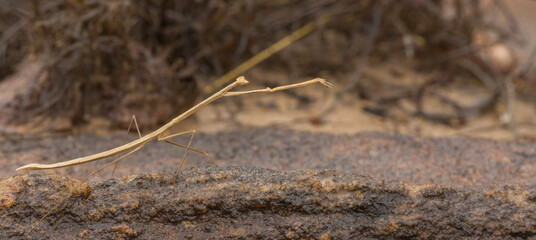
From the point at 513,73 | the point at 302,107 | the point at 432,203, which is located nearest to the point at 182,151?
the point at 432,203

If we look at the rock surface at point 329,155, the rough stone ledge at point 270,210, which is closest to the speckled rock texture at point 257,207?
the rough stone ledge at point 270,210

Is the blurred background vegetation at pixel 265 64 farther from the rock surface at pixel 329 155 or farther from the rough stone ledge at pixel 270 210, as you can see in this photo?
the rough stone ledge at pixel 270 210

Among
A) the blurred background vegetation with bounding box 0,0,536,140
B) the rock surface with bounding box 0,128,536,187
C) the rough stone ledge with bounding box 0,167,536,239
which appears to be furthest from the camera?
the blurred background vegetation with bounding box 0,0,536,140

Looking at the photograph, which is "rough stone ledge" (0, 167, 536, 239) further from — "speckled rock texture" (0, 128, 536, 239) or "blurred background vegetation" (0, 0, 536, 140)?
"blurred background vegetation" (0, 0, 536, 140)

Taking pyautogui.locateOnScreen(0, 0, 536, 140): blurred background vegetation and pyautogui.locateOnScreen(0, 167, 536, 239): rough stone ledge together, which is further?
pyautogui.locateOnScreen(0, 0, 536, 140): blurred background vegetation

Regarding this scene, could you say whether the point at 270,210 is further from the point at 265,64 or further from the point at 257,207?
the point at 265,64

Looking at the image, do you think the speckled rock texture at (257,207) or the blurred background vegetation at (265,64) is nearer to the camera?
the speckled rock texture at (257,207)

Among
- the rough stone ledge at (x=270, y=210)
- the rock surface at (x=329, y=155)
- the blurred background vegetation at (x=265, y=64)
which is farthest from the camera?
the blurred background vegetation at (x=265, y=64)

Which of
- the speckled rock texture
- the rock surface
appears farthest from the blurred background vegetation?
the speckled rock texture

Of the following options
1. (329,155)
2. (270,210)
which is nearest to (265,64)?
(329,155)
